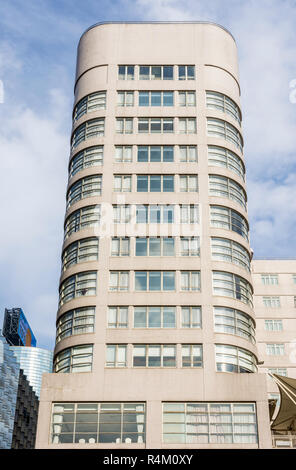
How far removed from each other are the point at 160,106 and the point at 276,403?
1055 inches

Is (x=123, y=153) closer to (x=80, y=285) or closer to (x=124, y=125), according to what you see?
(x=124, y=125)

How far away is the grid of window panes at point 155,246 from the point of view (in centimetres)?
4547

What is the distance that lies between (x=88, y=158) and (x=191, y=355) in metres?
19.5

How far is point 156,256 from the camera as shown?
1781 inches

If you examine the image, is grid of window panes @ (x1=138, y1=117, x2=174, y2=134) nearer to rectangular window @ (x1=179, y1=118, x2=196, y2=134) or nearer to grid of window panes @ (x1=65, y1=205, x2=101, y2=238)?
rectangular window @ (x1=179, y1=118, x2=196, y2=134)

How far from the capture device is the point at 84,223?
4769cm

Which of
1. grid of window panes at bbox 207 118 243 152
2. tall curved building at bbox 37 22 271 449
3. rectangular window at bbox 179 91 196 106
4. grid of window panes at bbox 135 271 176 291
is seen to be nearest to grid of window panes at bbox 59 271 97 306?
tall curved building at bbox 37 22 271 449

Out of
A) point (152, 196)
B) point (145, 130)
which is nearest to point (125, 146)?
point (145, 130)

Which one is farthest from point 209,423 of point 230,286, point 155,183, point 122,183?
point 122,183

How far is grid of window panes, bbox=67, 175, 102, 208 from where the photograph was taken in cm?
4872

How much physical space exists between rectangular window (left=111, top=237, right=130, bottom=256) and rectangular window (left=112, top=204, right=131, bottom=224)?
150 centimetres

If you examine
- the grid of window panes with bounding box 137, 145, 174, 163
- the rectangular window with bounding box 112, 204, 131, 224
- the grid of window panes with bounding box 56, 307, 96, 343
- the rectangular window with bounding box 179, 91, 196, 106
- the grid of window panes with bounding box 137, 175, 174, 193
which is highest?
the rectangular window with bounding box 179, 91, 196, 106
